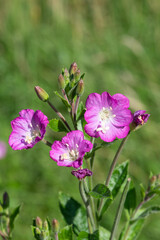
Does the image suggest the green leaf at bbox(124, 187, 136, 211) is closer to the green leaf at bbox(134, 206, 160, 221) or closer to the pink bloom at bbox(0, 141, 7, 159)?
the green leaf at bbox(134, 206, 160, 221)

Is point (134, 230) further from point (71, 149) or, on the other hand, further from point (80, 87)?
point (80, 87)

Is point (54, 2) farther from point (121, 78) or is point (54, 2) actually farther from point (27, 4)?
point (121, 78)

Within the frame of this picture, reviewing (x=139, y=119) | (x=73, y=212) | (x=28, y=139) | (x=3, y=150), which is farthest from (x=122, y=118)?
(x=3, y=150)

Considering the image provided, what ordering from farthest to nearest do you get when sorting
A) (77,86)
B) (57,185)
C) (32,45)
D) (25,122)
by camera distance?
(32,45), (57,185), (25,122), (77,86)

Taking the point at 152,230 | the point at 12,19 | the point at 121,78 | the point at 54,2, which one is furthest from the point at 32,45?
the point at 152,230

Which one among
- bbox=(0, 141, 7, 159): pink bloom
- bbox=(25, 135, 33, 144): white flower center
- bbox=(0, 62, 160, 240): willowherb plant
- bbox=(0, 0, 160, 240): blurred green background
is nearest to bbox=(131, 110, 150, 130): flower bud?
bbox=(0, 62, 160, 240): willowherb plant

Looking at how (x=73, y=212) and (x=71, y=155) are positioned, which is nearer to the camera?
(x=71, y=155)

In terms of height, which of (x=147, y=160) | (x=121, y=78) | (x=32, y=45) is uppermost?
(x=32, y=45)
